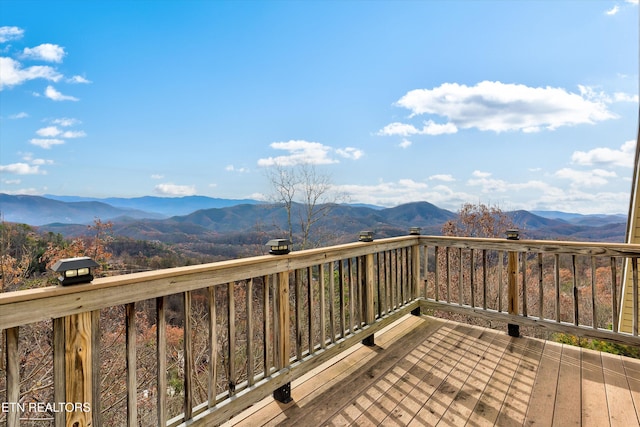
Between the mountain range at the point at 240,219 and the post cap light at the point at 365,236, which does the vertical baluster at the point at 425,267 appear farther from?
the mountain range at the point at 240,219

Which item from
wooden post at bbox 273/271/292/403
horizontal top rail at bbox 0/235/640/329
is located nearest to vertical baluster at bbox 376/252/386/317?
horizontal top rail at bbox 0/235/640/329

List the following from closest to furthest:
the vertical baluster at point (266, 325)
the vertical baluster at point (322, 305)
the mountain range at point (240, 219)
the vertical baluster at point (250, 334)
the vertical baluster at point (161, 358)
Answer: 1. the vertical baluster at point (161, 358)
2. the vertical baluster at point (250, 334)
3. the vertical baluster at point (266, 325)
4. the vertical baluster at point (322, 305)
5. the mountain range at point (240, 219)

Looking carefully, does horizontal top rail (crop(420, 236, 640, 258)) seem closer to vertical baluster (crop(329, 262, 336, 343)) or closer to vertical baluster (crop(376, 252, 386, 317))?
vertical baluster (crop(376, 252, 386, 317))

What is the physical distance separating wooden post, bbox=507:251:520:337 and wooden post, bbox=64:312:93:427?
142 inches

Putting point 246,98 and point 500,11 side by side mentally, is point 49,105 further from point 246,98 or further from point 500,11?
point 500,11

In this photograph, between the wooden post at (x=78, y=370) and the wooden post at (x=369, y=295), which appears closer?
the wooden post at (x=78, y=370)

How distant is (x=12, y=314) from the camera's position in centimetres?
110

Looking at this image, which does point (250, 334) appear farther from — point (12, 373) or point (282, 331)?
point (12, 373)

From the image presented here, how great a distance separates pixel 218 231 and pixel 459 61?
37.9 ft

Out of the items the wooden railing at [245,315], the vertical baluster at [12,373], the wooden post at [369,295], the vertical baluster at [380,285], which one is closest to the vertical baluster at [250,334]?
the wooden railing at [245,315]

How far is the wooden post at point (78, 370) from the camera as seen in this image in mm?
1244

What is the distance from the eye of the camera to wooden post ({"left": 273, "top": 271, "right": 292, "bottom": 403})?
2.17m

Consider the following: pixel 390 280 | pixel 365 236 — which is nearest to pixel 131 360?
pixel 365 236

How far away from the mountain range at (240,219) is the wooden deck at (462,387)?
244 inches
